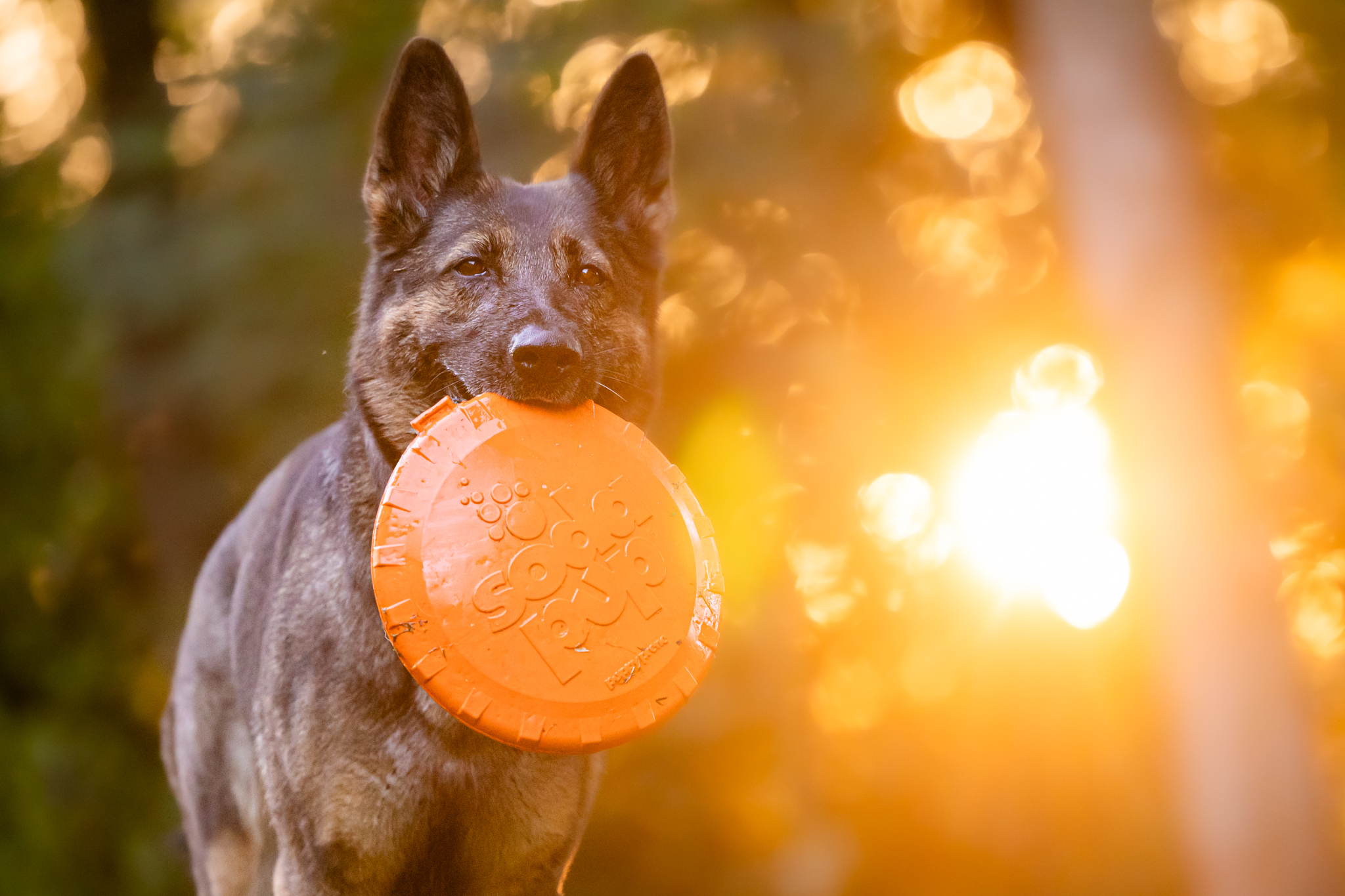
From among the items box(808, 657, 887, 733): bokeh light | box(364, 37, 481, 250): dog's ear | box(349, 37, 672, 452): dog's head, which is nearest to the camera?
box(349, 37, 672, 452): dog's head

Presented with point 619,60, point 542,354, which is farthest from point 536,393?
A: point 619,60

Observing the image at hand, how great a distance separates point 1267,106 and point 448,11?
21.2 ft

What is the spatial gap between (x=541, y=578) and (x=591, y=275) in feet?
3.74

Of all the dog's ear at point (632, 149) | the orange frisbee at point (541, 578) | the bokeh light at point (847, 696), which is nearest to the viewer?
the orange frisbee at point (541, 578)

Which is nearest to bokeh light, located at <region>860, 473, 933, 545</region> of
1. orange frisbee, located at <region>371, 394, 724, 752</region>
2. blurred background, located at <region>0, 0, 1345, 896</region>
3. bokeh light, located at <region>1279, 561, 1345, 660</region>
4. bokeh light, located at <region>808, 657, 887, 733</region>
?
blurred background, located at <region>0, 0, 1345, 896</region>

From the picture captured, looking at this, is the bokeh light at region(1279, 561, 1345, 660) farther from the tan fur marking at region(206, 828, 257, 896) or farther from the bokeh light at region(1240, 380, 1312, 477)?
the tan fur marking at region(206, 828, 257, 896)

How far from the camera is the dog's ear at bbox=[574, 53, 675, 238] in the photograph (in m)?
3.94

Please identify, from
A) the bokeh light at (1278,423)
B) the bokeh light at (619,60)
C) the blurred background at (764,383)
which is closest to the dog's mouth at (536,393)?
the blurred background at (764,383)

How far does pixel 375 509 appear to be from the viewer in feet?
11.0

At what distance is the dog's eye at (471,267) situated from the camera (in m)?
3.49

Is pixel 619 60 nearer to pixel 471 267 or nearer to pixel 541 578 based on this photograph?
→ pixel 471 267

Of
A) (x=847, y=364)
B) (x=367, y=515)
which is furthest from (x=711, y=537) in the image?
(x=847, y=364)

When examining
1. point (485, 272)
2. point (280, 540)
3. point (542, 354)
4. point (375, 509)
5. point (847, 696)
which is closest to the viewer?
point (542, 354)

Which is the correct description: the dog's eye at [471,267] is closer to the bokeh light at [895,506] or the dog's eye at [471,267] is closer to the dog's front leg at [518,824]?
the dog's front leg at [518,824]
